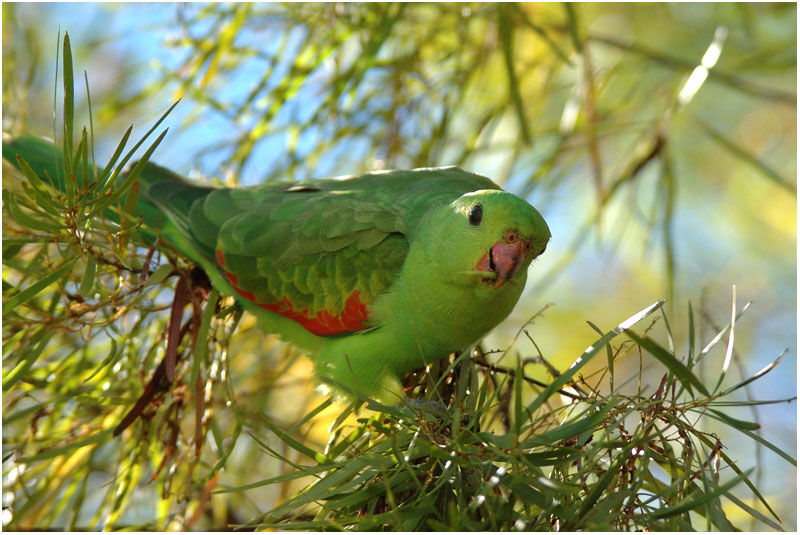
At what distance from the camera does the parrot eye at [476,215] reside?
1921 millimetres

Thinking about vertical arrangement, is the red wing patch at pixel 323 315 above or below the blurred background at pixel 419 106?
below

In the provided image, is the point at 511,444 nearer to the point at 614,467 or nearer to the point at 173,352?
the point at 614,467

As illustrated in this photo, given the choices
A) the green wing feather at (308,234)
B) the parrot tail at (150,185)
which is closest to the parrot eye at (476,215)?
the green wing feather at (308,234)

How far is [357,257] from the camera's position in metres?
2.21

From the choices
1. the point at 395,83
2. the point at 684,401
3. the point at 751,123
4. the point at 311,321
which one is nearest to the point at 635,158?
the point at 395,83

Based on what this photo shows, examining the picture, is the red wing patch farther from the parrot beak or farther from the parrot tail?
the parrot beak

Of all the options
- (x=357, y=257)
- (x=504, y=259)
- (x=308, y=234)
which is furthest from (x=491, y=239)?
(x=308, y=234)

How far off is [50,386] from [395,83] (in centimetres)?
166

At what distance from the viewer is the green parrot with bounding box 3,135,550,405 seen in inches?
79.4

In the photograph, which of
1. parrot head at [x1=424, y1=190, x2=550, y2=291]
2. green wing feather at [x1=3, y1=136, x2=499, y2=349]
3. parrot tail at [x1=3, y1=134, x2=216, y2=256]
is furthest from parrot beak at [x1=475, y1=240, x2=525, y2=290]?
parrot tail at [x1=3, y1=134, x2=216, y2=256]

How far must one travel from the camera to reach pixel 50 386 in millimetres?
2078

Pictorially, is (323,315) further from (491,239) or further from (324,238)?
(491,239)

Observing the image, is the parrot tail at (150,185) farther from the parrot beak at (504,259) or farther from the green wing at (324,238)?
the parrot beak at (504,259)

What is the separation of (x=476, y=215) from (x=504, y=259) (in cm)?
14
